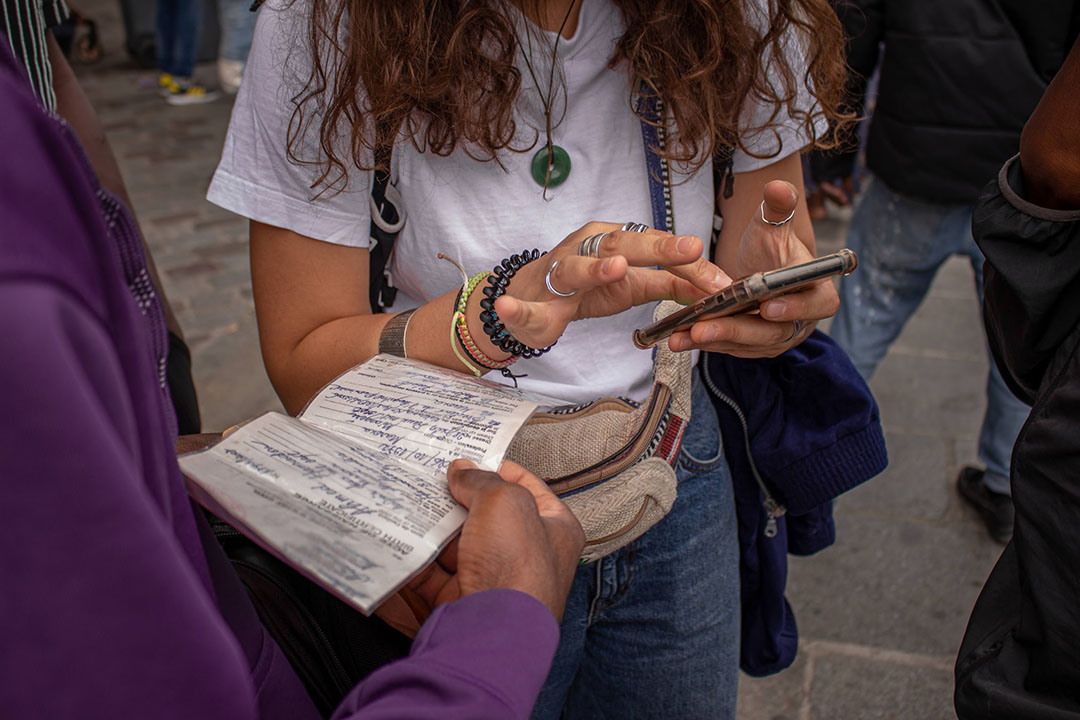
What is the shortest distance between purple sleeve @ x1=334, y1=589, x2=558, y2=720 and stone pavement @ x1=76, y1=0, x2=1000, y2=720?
1.78 meters

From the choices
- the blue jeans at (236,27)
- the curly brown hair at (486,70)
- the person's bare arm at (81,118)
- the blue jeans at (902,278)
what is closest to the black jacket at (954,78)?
the blue jeans at (902,278)

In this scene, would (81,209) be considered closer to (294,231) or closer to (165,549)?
(165,549)

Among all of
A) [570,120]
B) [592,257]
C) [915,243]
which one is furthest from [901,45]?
[592,257]

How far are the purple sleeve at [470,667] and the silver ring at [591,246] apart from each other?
40 cm

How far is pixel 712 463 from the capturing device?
1.33m

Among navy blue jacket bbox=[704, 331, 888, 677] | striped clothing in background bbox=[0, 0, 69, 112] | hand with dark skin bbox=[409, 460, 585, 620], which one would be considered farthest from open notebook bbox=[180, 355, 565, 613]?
striped clothing in background bbox=[0, 0, 69, 112]

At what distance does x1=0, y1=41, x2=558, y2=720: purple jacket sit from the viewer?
1.44 feet

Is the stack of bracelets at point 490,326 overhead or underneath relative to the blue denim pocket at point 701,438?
overhead

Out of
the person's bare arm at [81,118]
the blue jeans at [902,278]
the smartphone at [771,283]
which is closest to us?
the smartphone at [771,283]

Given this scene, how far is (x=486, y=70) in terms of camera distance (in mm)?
1154

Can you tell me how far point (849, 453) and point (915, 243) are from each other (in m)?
1.51

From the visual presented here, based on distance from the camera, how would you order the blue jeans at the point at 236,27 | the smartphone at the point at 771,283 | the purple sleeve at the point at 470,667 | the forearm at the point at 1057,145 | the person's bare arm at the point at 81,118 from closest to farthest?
the purple sleeve at the point at 470,667 < the smartphone at the point at 771,283 < the forearm at the point at 1057,145 < the person's bare arm at the point at 81,118 < the blue jeans at the point at 236,27

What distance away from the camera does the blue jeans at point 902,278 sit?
2.56 meters

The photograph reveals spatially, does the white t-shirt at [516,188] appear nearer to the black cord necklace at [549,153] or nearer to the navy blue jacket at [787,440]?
the black cord necklace at [549,153]
